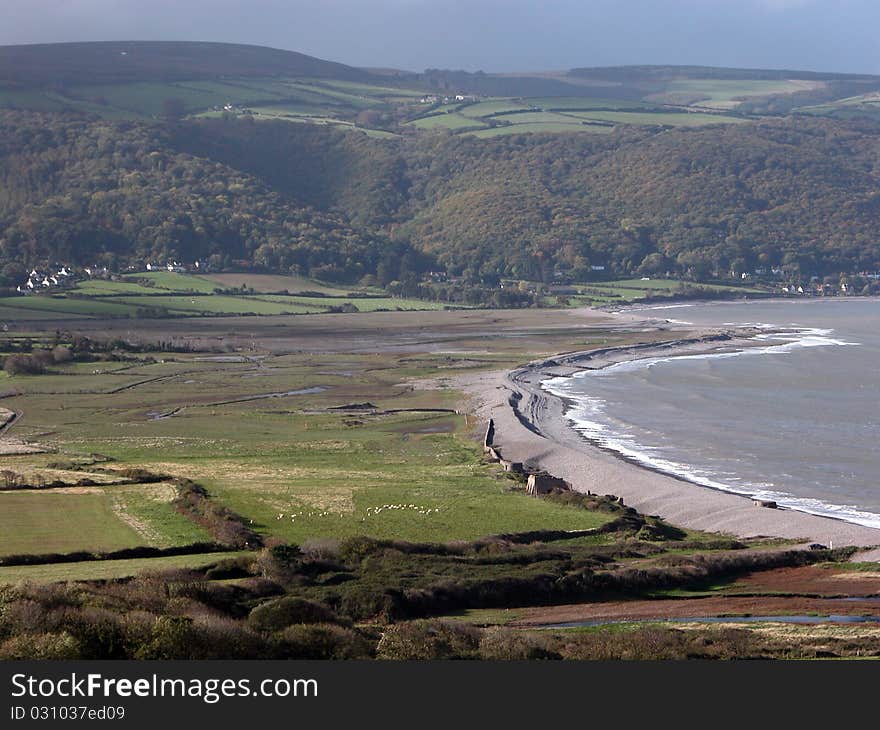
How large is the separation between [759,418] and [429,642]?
1614 inches

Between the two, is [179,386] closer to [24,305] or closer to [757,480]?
[757,480]

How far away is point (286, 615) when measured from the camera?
837 inches

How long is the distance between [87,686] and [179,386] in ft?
193

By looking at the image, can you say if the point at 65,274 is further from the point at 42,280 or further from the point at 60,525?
the point at 60,525

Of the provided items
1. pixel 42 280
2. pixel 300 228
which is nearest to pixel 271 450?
pixel 42 280

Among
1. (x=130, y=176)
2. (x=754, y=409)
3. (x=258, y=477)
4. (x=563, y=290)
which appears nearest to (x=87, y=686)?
(x=258, y=477)

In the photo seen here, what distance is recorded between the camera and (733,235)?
621 ft

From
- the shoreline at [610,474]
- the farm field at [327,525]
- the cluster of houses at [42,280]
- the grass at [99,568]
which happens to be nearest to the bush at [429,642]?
the farm field at [327,525]

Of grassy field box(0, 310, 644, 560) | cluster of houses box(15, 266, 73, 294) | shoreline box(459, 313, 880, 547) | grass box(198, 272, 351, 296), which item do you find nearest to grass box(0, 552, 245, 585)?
grassy field box(0, 310, 644, 560)

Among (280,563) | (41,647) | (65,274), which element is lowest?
(65,274)

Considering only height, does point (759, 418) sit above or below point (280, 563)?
below

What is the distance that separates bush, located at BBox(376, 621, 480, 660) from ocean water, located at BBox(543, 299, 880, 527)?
18.7 metres

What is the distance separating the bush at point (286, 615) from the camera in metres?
20.9

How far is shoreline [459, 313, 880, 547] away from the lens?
35.7 meters
